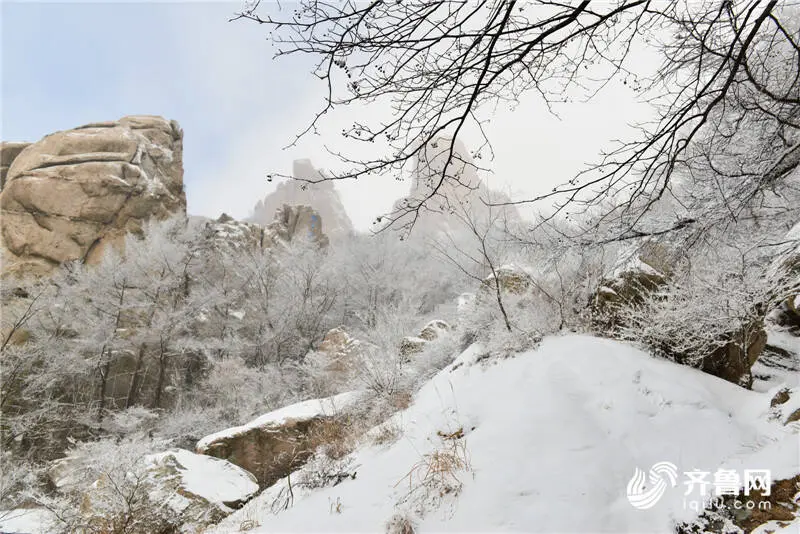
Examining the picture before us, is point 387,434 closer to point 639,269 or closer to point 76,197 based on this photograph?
point 639,269

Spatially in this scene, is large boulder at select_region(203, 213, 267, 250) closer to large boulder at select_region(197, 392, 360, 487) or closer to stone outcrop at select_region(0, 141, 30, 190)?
stone outcrop at select_region(0, 141, 30, 190)

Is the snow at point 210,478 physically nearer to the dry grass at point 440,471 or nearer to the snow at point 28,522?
the snow at point 28,522

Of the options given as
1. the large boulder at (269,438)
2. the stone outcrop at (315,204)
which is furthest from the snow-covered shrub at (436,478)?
the stone outcrop at (315,204)

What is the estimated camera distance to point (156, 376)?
49.1ft

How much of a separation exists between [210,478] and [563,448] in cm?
467

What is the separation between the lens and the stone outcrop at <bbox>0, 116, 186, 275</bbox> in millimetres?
17328

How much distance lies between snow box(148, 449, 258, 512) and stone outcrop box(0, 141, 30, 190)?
24547 millimetres

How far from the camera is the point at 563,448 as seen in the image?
2922 millimetres

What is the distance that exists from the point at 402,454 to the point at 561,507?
5.46 ft

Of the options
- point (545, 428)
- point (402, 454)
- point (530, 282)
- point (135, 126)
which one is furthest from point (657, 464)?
point (135, 126)

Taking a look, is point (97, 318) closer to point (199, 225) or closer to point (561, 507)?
point (199, 225)

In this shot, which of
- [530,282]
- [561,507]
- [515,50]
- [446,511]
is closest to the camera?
[515,50]

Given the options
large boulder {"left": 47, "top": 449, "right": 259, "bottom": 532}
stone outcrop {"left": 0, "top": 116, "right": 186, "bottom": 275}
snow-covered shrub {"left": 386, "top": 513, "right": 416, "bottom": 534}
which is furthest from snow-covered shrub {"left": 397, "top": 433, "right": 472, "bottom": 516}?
stone outcrop {"left": 0, "top": 116, "right": 186, "bottom": 275}

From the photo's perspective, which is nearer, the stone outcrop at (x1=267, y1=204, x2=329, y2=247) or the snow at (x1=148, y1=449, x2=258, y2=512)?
the snow at (x1=148, y1=449, x2=258, y2=512)
